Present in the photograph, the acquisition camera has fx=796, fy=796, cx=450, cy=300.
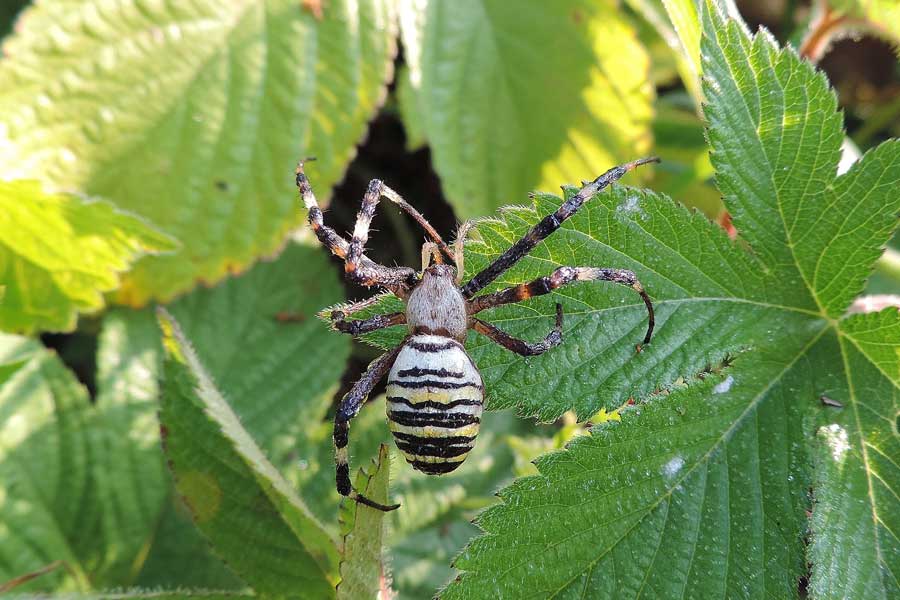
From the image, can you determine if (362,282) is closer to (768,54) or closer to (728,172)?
(728,172)

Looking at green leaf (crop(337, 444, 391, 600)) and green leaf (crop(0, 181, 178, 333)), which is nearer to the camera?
green leaf (crop(337, 444, 391, 600))

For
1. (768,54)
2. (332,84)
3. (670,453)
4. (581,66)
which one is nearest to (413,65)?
(332,84)

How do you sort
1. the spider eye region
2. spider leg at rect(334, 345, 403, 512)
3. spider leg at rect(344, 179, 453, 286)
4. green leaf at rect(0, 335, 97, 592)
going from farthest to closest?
green leaf at rect(0, 335, 97, 592) → spider leg at rect(344, 179, 453, 286) → the spider eye region → spider leg at rect(334, 345, 403, 512)

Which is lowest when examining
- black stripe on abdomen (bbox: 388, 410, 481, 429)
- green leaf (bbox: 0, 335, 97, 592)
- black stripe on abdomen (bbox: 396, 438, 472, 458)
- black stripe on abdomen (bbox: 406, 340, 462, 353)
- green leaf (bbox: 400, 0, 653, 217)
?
green leaf (bbox: 0, 335, 97, 592)

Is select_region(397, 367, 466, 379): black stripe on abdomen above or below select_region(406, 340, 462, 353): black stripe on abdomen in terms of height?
below

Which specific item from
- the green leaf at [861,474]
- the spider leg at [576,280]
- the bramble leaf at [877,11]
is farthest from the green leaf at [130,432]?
the bramble leaf at [877,11]

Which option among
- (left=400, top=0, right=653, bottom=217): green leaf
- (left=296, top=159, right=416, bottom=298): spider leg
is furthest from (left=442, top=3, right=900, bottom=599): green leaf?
(left=400, top=0, right=653, bottom=217): green leaf

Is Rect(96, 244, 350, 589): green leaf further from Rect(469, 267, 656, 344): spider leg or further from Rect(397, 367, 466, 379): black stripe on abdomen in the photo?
Rect(469, 267, 656, 344): spider leg

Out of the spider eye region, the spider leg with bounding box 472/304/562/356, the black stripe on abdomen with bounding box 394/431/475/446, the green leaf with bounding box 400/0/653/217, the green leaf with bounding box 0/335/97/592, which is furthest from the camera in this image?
the green leaf with bounding box 400/0/653/217
